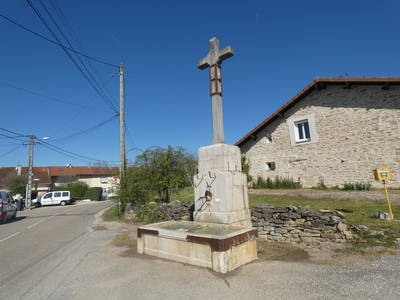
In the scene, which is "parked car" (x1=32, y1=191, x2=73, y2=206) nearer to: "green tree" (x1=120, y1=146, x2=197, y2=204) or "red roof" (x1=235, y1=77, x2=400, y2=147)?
"green tree" (x1=120, y1=146, x2=197, y2=204)

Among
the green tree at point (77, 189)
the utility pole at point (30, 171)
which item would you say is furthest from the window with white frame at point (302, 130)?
the green tree at point (77, 189)

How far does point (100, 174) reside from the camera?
49.1 meters

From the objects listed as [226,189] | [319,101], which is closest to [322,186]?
[319,101]

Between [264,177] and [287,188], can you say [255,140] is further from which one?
[287,188]

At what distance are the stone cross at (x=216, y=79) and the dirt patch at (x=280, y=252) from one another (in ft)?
8.69

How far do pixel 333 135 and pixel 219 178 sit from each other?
34.9 ft

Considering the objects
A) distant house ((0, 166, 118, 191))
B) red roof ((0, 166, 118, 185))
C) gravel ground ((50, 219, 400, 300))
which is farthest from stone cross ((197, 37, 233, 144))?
red roof ((0, 166, 118, 185))

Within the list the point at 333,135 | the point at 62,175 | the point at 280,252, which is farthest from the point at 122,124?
the point at 62,175

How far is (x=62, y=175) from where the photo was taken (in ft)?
148

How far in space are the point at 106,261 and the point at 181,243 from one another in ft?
5.65

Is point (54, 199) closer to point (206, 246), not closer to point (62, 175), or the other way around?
point (62, 175)

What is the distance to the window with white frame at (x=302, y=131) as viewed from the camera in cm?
1427

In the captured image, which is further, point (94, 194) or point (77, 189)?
point (77, 189)

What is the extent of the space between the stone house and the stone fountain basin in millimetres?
10688
